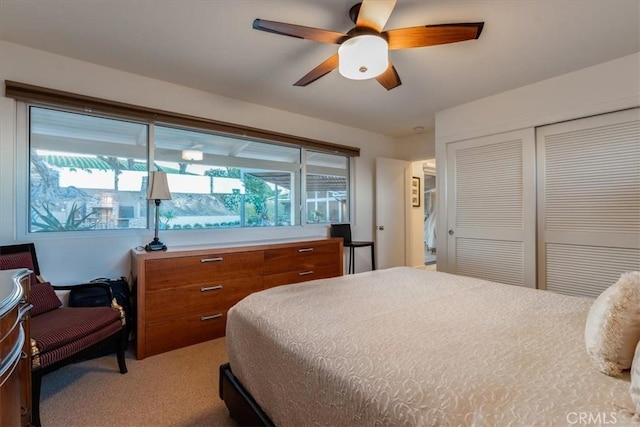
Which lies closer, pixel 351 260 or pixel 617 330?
pixel 617 330

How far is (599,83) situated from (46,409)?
4721 millimetres

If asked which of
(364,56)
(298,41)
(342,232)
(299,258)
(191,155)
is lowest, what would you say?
(299,258)

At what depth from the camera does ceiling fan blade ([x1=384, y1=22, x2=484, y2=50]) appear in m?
1.64

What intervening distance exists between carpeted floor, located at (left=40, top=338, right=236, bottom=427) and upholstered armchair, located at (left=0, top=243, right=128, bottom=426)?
132mm

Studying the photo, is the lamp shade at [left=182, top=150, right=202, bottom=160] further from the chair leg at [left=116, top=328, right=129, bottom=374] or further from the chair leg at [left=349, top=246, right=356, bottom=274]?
the chair leg at [left=349, top=246, right=356, bottom=274]

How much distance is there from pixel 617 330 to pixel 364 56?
68.0 inches

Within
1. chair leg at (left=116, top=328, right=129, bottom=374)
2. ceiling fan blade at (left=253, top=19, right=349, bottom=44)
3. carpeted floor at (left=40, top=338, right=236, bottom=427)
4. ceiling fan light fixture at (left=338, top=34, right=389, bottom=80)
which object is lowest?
carpeted floor at (left=40, top=338, right=236, bottom=427)

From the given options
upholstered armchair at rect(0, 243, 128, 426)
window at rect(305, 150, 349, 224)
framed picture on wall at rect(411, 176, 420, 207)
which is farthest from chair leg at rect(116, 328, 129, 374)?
framed picture on wall at rect(411, 176, 420, 207)

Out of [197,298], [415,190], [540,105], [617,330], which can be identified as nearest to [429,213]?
[415,190]

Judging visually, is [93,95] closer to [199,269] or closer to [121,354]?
[199,269]

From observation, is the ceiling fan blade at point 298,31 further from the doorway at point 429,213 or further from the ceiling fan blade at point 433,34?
the doorway at point 429,213

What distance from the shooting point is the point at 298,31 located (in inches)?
67.6

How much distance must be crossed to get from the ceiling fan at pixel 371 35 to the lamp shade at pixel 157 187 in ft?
5.09

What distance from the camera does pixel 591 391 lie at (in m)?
0.77
